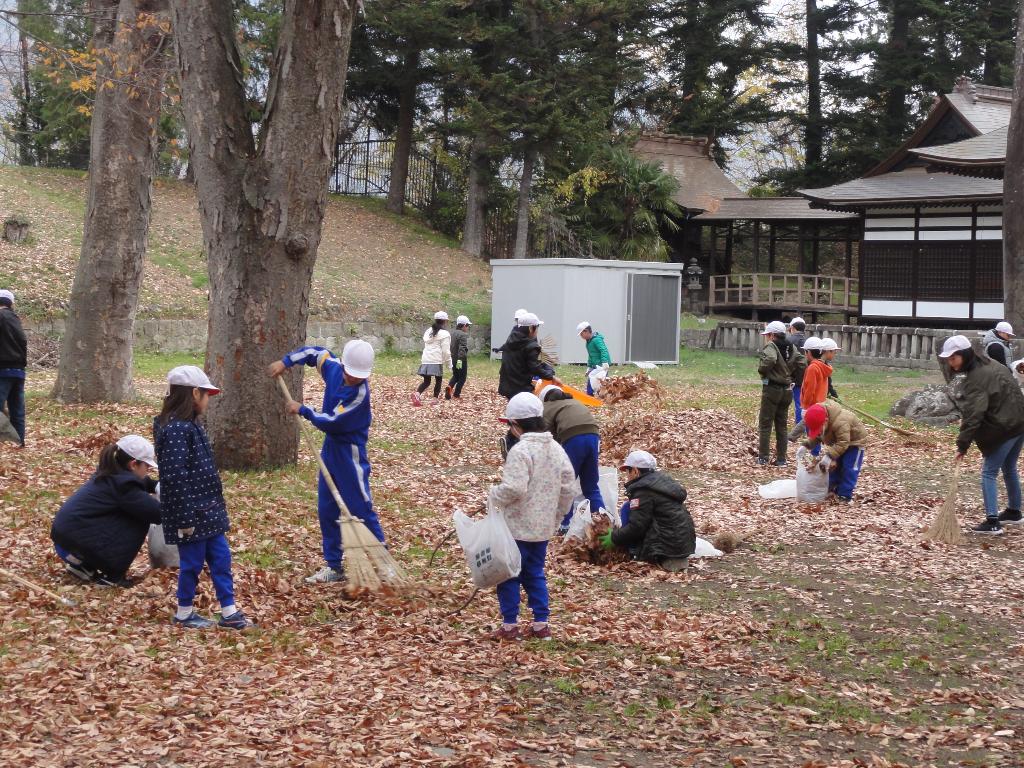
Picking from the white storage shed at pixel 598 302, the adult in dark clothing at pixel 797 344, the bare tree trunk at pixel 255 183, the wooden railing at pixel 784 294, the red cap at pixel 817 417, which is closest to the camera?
the bare tree trunk at pixel 255 183

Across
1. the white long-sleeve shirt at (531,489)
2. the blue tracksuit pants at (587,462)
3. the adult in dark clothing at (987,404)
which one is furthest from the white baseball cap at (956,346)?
the white long-sleeve shirt at (531,489)

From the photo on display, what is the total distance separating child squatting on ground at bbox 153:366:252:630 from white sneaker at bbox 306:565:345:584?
4.30 ft

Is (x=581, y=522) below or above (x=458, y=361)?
below

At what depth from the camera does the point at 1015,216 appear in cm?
1997

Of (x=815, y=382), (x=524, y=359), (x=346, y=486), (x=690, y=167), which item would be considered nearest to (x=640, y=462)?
(x=346, y=486)

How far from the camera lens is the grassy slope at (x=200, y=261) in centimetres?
2534

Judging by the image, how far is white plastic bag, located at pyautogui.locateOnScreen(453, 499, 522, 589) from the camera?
630 cm

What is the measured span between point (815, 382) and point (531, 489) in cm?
776

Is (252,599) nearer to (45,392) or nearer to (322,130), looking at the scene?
(322,130)

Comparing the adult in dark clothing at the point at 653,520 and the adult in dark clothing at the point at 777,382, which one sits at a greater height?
the adult in dark clothing at the point at 777,382

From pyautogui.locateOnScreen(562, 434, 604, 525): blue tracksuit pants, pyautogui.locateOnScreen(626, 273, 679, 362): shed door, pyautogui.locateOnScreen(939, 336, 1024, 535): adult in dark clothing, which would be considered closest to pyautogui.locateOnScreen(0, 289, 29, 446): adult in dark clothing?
pyautogui.locateOnScreen(562, 434, 604, 525): blue tracksuit pants

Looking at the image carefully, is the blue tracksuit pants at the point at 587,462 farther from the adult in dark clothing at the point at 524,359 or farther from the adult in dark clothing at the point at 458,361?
the adult in dark clothing at the point at 458,361

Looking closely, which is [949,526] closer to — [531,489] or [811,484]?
[811,484]

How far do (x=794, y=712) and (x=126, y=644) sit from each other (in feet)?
12.0
